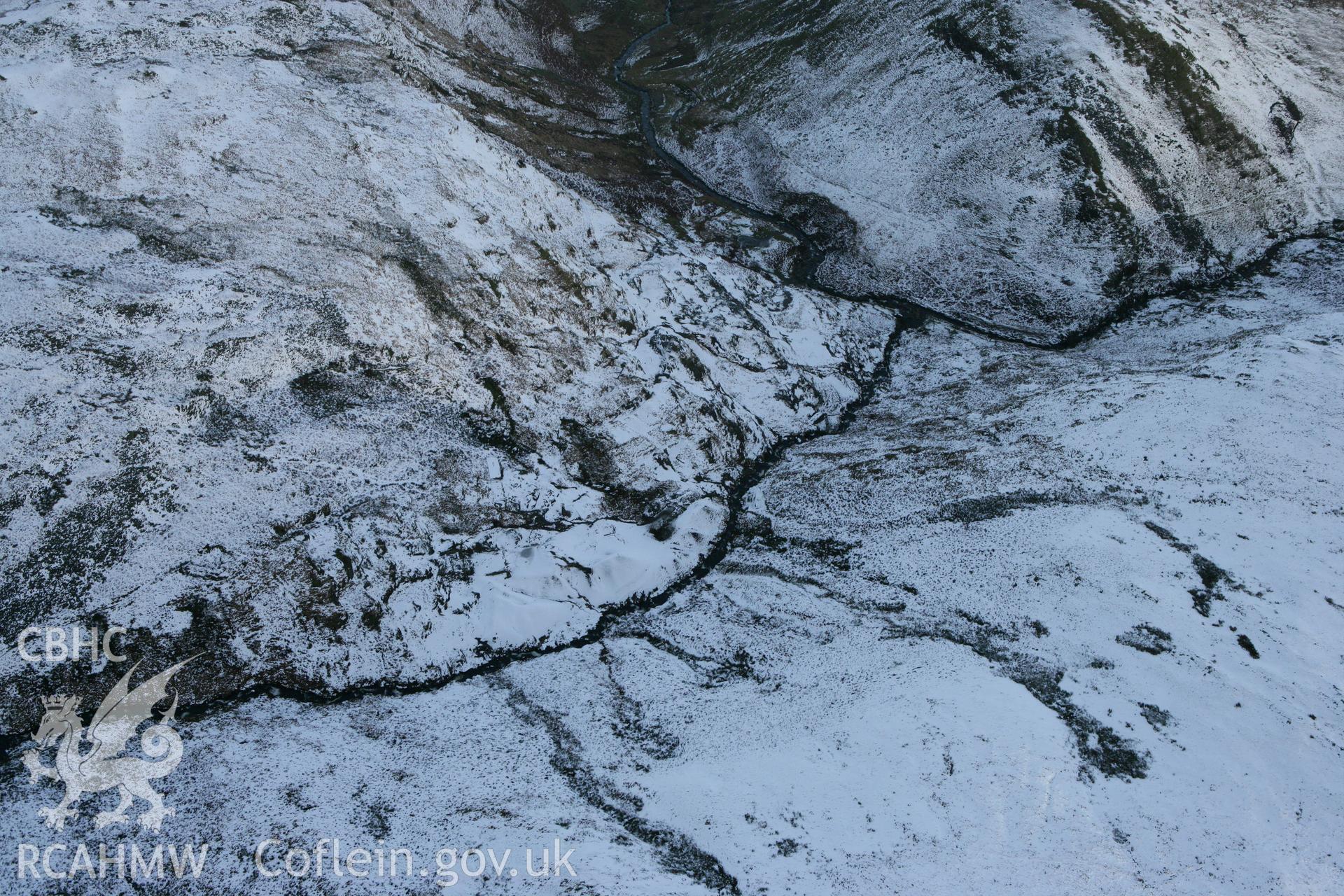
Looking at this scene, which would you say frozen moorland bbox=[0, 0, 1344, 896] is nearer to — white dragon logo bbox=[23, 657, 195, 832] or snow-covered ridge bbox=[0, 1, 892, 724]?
snow-covered ridge bbox=[0, 1, 892, 724]

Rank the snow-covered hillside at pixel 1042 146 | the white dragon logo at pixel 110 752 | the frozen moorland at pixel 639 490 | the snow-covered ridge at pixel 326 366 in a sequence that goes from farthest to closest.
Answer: the snow-covered hillside at pixel 1042 146 → the snow-covered ridge at pixel 326 366 → the frozen moorland at pixel 639 490 → the white dragon logo at pixel 110 752

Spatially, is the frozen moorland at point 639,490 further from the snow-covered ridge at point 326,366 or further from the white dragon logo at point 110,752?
the white dragon logo at point 110,752

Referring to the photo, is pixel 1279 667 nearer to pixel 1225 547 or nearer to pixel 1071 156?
pixel 1225 547

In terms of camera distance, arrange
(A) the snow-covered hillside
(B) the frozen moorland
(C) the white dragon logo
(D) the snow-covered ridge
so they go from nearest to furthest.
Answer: (C) the white dragon logo < (B) the frozen moorland < (D) the snow-covered ridge < (A) the snow-covered hillside

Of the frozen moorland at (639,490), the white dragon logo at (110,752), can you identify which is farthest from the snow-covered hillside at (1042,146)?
the white dragon logo at (110,752)

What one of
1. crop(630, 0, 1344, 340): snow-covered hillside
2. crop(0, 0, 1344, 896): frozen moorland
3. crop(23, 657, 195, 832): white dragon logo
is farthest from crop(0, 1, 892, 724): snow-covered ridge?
crop(630, 0, 1344, 340): snow-covered hillside

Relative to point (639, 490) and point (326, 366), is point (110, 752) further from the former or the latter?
point (639, 490)
